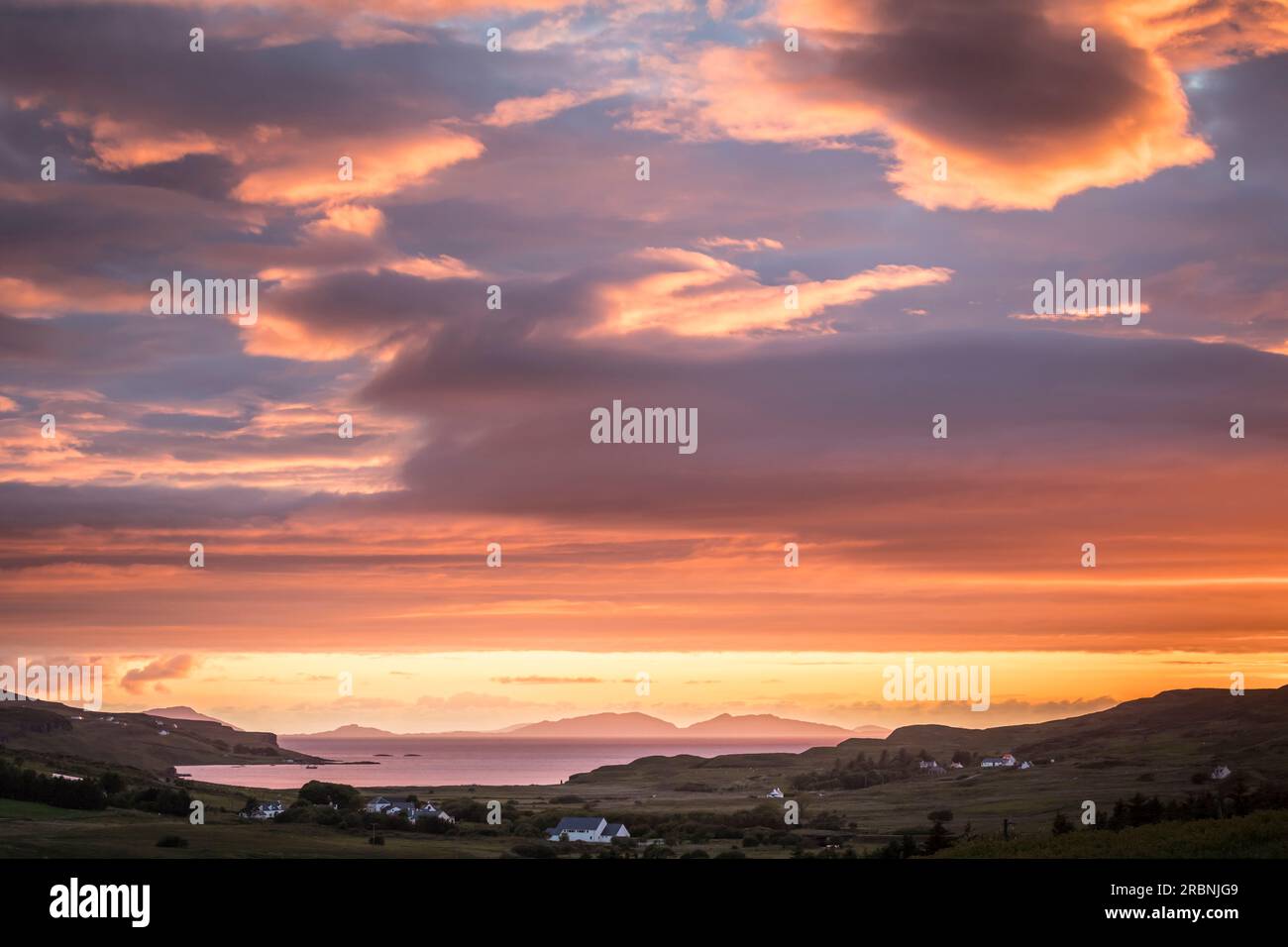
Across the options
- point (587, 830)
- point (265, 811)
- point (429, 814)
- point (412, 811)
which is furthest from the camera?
point (265, 811)

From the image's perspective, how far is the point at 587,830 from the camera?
128 metres

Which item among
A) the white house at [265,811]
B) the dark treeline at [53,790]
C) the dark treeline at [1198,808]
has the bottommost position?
the white house at [265,811]

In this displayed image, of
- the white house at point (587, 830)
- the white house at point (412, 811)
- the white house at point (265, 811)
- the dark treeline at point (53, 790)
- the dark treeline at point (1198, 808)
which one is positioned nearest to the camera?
the dark treeline at point (1198, 808)

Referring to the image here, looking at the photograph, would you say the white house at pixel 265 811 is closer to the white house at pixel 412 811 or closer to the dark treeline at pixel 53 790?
the white house at pixel 412 811

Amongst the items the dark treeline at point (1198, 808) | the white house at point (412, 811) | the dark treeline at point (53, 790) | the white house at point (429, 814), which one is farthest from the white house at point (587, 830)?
the dark treeline at point (1198, 808)

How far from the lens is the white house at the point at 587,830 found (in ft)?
408

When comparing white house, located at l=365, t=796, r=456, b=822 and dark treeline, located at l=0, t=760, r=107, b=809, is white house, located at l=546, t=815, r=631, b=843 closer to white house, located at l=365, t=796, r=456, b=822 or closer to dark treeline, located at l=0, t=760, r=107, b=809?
white house, located at l=365, t=796, r=456, b=822

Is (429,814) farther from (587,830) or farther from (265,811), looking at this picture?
(587,830)

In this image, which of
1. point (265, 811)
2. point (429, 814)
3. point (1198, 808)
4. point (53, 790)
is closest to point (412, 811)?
point (429, 814)
